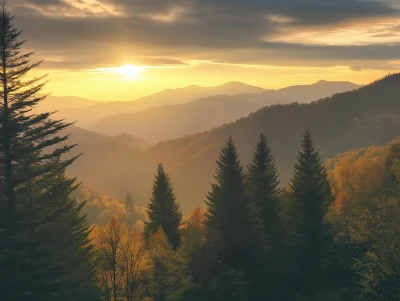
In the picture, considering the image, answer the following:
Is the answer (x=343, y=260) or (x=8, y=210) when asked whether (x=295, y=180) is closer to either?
(x=343, y=260)

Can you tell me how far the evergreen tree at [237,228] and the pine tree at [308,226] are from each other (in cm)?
485

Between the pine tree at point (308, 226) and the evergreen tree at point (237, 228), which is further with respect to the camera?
the pine tree at point (308, 226)

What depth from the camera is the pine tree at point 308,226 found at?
3719 cm

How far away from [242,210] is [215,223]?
2692 mm

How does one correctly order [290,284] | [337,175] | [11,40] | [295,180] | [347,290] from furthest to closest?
[337,175] < [295,180] < [290,284] < [347,290] < [11,40]

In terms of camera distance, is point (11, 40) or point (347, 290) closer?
point (11, 40)

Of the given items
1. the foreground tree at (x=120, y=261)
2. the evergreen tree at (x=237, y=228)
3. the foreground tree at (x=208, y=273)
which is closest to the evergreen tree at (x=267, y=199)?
the evergreen tree at (x=237, y=228)

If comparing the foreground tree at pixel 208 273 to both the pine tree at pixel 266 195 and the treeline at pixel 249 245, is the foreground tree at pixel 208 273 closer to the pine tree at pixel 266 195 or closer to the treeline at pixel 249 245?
the treeline at pixel 249 245

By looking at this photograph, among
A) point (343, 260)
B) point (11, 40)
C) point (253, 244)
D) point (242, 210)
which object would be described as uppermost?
point (11, 40)

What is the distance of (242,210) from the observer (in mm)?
35406

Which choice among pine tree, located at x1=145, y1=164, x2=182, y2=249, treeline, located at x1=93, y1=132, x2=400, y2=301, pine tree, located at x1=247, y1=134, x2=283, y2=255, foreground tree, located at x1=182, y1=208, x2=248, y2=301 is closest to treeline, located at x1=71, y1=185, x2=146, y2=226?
pine tree, located at x1=145, y1=164, x2=182, y2=249

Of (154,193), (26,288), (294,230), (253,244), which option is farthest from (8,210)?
(294,230)

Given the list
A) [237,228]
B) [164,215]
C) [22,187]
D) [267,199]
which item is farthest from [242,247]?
[22,187]

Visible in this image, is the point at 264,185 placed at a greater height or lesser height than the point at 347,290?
greater
